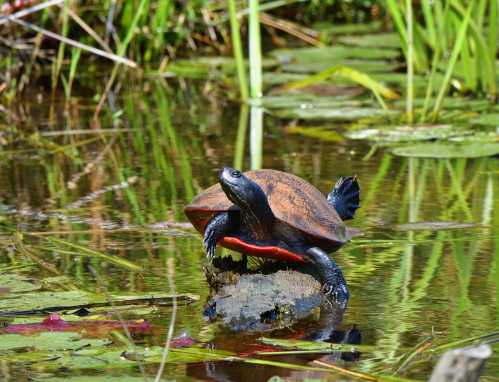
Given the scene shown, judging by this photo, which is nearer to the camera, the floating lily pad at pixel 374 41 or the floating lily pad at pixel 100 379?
the floating lily pad at pixel 100 379

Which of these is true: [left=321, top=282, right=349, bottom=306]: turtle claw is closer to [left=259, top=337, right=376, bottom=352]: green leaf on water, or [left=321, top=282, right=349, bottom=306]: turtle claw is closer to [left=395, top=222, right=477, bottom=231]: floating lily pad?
[left=259, top=337, right=376, bottom=352]: green leaf on water

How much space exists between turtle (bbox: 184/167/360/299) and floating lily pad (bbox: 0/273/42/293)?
0.41m

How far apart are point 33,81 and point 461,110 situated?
2586 millimetres

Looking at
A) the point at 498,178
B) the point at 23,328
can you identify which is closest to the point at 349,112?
the point at 498,178

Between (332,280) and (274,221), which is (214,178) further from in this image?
(332,280)

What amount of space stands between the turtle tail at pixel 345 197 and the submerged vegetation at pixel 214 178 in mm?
139

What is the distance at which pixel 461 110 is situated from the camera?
541cm

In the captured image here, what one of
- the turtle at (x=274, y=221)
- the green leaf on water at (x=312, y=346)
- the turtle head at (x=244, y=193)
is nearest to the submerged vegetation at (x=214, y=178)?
the green leaf on water at (x=312, y=346)

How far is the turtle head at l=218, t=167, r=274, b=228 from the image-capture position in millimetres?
2621

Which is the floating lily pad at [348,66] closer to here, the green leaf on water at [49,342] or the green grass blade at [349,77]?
the green grass blade at [349,77]

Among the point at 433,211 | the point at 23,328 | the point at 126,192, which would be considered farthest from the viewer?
the point at 126,192

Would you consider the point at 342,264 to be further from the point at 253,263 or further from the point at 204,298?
the point at 204,298

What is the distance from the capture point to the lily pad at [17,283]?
269 cm

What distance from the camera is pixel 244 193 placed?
8.63 feet
